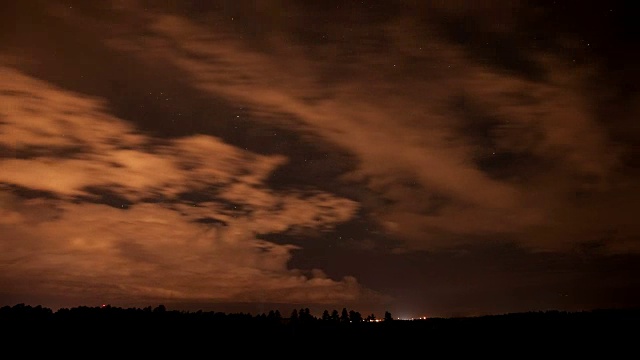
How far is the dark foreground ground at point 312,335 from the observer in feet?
72.9

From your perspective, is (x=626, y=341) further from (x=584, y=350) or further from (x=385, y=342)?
(x=385, y=342)

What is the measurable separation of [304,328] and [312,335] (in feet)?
2.68

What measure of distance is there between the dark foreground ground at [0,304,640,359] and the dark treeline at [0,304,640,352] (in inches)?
1.6

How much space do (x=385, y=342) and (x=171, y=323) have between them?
1015cm

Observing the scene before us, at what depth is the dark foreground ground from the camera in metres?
22.2

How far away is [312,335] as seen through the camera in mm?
25328

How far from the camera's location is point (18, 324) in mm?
24156

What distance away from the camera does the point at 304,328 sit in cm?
2603

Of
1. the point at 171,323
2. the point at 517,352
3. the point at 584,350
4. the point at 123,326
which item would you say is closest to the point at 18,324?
the point at 123,326

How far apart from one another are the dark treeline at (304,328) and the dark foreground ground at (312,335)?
0.04 meters

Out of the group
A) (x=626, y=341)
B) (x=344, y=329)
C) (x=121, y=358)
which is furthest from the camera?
(x=344, y=329)

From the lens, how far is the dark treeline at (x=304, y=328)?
22828 millimetres

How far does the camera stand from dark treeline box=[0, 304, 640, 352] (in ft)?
74.9

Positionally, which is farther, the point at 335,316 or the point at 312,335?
the point at 335,316
